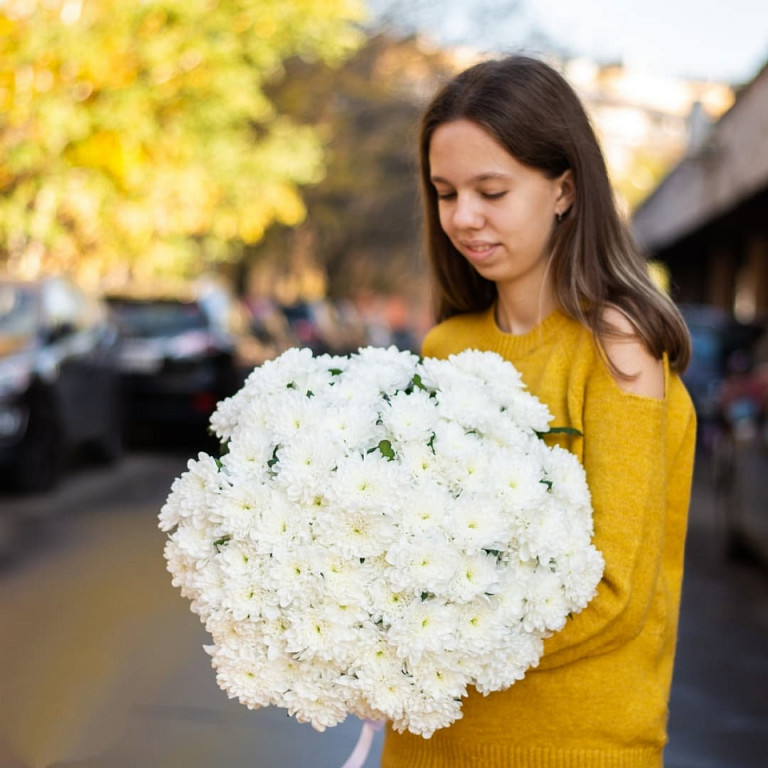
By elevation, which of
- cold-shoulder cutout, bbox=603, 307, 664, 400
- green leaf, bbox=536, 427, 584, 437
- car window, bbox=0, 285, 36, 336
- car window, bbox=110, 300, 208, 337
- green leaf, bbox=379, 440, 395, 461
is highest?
cold-shoulder cutout, bbox=603, 307, 664, 400

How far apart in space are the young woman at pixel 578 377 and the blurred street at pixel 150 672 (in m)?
1.38

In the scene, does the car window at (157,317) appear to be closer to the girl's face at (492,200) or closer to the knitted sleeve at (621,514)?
the girl's face at (492,200)

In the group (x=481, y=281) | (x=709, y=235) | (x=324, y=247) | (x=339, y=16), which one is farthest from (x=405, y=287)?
(x=481, y=281)

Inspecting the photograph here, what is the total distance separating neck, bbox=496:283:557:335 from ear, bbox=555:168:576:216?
15 cm

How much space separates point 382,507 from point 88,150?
1308 cm

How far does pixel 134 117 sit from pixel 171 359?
2703mm

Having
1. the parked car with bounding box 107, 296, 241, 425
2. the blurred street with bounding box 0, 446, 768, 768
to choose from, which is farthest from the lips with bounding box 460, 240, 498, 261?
the parked car with bounding box 107, 296, 241, 425

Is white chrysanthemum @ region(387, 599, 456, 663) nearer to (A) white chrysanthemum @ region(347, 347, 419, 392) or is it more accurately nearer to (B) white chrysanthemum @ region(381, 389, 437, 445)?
(B) white chrysanthemum @ region(381, 389, 437, 445)

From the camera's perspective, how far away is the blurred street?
4383mm

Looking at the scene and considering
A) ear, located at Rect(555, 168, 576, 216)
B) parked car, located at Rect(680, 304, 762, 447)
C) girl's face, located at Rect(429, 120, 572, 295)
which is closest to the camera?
girl's face, located at Rect(429, 120, 572, 295)

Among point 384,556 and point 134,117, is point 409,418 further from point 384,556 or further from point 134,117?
point 134,117

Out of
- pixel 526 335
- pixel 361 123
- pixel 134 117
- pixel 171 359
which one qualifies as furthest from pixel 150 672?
pixel 361 123

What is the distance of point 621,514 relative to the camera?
1994mm

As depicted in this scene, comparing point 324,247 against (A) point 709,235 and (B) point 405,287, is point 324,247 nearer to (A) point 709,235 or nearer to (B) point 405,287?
(A) point 709,235
